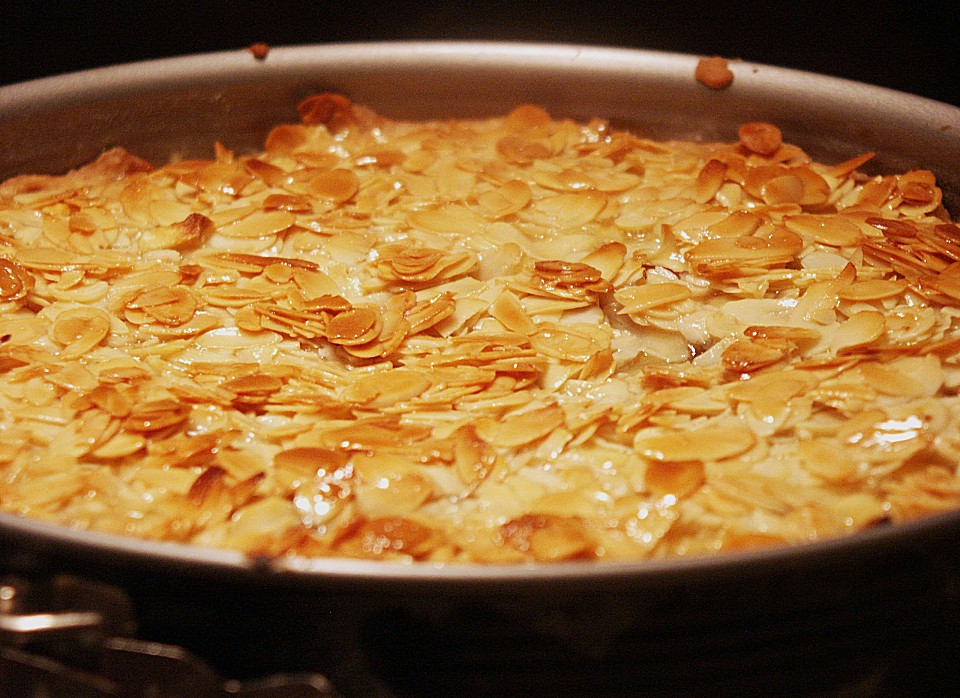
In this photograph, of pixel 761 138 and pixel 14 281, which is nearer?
pixel 14 281

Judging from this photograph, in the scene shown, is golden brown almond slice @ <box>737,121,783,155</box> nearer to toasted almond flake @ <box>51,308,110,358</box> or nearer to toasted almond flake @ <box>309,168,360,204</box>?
toasted almond flake @ <box>309,168,360,204</box>

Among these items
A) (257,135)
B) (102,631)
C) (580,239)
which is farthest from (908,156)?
(102,631)

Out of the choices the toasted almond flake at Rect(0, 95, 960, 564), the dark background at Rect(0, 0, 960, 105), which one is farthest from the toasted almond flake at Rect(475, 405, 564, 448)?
the dark background at Rect(0, 0, 960, 105)

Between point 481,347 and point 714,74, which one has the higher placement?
point 714,74

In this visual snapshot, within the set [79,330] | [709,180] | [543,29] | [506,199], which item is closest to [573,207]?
[506,199]

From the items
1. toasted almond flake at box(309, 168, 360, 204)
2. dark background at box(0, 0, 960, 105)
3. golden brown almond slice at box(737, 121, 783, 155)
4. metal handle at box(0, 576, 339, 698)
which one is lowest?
metal handle at box(0, 576, 339, 698)

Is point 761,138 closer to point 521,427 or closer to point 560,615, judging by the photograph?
point 521,427

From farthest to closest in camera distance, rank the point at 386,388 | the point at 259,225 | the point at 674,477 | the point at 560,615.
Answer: the point at 259,225
the point at 386,388
the point at 674,477
the point at 560,615

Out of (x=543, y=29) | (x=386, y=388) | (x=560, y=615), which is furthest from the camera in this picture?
(x=543, y=29)

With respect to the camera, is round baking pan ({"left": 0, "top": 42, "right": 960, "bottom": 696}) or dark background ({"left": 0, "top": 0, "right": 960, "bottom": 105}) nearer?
round baking pan ({"left": 0, "top": 42, "right": 960, "bottom": 696})

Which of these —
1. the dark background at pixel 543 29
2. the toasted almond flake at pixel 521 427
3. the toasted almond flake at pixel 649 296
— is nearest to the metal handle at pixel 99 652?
the toasted almond flake at pixel 521 427
